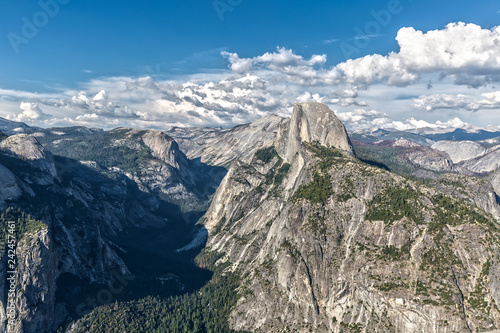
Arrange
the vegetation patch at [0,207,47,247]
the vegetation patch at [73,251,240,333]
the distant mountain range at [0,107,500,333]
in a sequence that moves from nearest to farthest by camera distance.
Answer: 1. the distant mountain range at [0,107,500,333]
2. the vegetation patch at [0,207,47,247]
3. the vegetation patch at [73,251,240,333]

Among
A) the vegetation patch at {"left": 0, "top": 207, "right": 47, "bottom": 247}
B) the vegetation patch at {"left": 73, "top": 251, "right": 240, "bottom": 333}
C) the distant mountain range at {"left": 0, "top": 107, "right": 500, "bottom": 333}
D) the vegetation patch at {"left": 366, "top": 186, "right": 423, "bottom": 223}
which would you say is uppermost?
the vegetation patch at {"left": 0, "top": 207, "right": 47, "bottom": 247}

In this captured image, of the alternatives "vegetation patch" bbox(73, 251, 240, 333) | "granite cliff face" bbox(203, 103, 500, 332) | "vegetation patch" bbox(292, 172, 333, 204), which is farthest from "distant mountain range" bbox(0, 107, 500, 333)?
"vegetation patch" bbox(292, 172, 333, 204)

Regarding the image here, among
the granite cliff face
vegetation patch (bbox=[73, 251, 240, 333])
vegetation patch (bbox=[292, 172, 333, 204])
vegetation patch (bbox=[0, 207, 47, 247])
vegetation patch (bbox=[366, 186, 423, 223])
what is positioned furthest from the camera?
vegetation patch (bbox=[292, 172, 333, 204])

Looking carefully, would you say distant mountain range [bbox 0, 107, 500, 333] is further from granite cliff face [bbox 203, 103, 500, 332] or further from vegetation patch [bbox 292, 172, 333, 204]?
vegetation patch [bbox 292, 172, 333, 204]

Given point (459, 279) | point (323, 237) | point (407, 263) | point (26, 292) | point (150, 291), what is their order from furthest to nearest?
1. point (150, 291)
2. point (323, 237)
3. point (26, 292)
4. point (407, 263)
5. point (459, 279)

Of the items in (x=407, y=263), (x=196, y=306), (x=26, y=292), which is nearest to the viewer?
(x=407, y=263)

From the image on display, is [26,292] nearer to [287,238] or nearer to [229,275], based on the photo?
[229,275]

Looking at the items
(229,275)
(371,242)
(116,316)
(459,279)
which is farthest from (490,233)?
(116,316)

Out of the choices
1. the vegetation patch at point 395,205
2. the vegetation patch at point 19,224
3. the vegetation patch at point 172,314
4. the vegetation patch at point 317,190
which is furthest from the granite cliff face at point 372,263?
the vegetation patch at point 19,224
